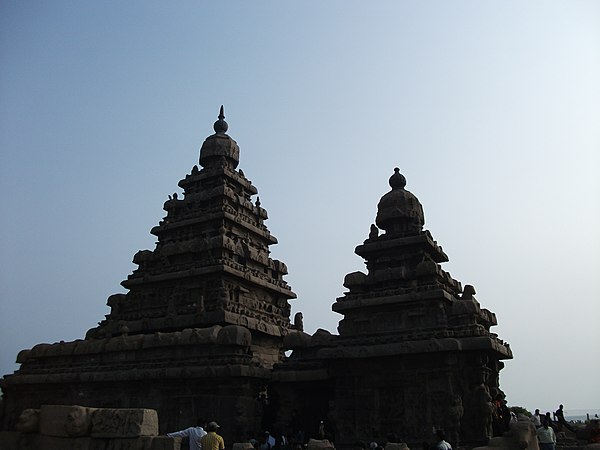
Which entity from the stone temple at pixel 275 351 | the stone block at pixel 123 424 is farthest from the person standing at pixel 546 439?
the stone block at pixel 123 424

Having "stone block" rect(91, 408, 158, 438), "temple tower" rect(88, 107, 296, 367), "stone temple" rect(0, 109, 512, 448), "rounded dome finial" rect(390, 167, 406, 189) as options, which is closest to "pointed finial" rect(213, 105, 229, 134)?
"temple tower" rect(88, 107, 296, 367)

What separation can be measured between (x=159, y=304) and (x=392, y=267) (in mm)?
13110

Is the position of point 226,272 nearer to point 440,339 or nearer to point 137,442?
point 440,339

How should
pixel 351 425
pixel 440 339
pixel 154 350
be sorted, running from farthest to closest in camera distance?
pixel 154 350 → pixel 351 425 → pixel 440 339

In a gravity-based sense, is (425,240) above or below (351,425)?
above

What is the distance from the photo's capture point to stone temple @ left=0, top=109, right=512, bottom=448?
19203 mm

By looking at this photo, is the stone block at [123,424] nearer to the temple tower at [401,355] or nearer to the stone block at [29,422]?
the stone block at [29,422]

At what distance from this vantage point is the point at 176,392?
22328mm

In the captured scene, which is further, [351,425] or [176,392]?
[176,392]

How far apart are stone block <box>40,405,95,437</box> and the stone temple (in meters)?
10.4

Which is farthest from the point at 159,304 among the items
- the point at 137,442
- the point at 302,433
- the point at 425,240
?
the point at 137,442

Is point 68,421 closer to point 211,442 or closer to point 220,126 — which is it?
point 211,442

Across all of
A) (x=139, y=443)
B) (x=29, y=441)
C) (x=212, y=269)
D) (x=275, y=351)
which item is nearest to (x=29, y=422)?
(x=29, y=441)

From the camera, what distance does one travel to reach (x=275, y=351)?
28.0m
